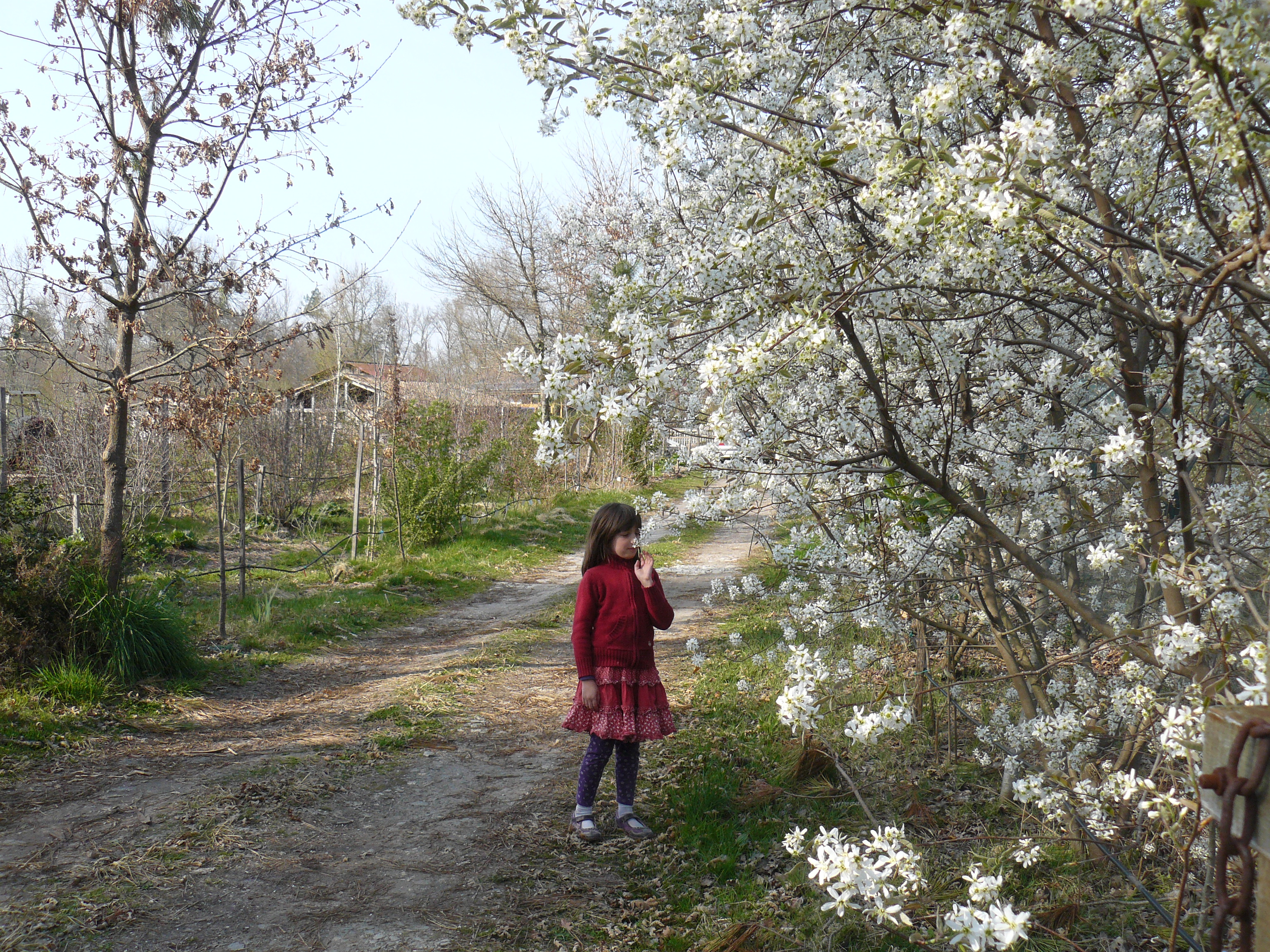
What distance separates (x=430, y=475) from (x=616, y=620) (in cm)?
804

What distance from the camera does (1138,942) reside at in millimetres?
2971

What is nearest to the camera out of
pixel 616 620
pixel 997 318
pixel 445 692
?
pixel 997 318

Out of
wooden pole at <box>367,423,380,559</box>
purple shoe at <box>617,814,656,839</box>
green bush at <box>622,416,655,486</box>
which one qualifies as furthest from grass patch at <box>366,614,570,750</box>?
green bush at <box>622,416,655,486</box>

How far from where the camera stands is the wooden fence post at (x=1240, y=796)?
1.22 m

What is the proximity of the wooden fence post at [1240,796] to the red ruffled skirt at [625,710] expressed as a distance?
2.68 metres

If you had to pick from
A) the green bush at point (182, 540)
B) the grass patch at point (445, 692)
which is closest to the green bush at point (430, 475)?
the green bush at point (182, 540)

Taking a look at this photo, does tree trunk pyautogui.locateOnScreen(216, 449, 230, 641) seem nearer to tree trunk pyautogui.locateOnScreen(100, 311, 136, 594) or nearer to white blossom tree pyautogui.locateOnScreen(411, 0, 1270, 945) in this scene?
tree trunk pyautogui.locateOnScreen(100, 311, 136, 594)

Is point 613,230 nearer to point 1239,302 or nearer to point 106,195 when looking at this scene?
point 106,195

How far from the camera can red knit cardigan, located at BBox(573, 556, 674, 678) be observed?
12.9ft

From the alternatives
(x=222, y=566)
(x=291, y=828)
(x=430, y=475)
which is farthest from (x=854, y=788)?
(x=430, y=475)

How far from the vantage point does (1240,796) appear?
4.06ft

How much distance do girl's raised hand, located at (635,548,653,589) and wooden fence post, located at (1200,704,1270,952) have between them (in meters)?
2.67

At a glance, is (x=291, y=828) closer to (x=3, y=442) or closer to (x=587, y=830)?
(x=587, y=830)

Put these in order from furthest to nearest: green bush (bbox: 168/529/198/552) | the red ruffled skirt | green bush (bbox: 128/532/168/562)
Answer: green bush (bbox: 168/529/198/552) → green bush (bbox: 128/532/168/562) → the red ruffled skirt
